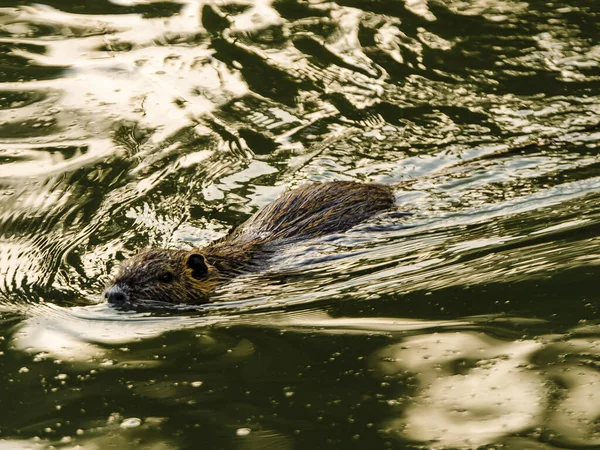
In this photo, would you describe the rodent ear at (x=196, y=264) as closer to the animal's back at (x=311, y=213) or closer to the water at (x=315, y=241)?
the water at (x=315, y=241)

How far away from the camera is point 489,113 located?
7.35 m

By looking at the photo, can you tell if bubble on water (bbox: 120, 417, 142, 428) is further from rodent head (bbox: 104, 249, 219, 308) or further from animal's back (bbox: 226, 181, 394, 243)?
animal's back (bbox: 226, 181, 394, 243)

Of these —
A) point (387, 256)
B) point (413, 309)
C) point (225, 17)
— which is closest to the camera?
point (413, 309)

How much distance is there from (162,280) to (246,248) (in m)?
0.66

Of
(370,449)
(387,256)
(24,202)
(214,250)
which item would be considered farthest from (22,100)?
(370,449)

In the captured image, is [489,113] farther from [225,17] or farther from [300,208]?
[225,17]

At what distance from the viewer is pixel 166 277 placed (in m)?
5.24

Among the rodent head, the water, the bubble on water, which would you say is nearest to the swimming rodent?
the rodent head

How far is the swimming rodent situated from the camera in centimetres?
516

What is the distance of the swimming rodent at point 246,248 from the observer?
5.16 m

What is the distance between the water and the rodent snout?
15 cm

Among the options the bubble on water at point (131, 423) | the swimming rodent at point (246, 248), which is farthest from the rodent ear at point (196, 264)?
the bubble on water at point (131, 423)

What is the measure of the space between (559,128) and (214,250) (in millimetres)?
2831

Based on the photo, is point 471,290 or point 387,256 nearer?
point 471,290
